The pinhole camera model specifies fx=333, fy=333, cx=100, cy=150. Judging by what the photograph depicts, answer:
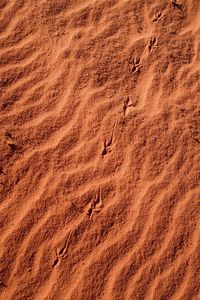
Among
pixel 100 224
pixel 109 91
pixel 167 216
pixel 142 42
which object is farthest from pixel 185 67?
pixel 100 224

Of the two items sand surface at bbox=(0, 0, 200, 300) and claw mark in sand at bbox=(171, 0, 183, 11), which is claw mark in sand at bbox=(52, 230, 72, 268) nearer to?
sand surface at bbox=(0, 0, 200, 300)

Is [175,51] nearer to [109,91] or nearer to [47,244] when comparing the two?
[109,91]

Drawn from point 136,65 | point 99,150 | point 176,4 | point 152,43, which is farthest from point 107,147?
point 176,4

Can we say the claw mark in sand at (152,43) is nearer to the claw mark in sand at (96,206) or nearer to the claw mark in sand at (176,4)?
the claw mark in sand at (176,4)

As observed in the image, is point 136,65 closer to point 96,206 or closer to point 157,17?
point 157,17

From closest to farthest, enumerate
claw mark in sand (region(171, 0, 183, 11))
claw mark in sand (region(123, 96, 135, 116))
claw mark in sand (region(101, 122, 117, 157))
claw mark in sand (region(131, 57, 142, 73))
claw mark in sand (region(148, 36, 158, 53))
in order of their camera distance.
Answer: claw mark in sand (region(101, 122, 117, 157)) → claw mark in sand (region(123, 96, 135, 116)) → claw mark in sand (region(131, 57, 142, 73)) → claw mark in sand (region(148, 36, 158, 53)) → claw mark in sand (region(171, 0, 183, 11))

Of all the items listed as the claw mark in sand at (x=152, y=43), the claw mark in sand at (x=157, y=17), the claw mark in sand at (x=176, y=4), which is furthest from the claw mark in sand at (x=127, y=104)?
the claw mark in sand at (x=176, y=4)

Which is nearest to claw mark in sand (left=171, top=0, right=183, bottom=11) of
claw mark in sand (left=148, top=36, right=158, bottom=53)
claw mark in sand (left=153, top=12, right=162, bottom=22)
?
claw mark in sand (left=153, top=12, right=162, bottom=22)

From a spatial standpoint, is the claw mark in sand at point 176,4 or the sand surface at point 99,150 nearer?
the sand surface at point 99,150
